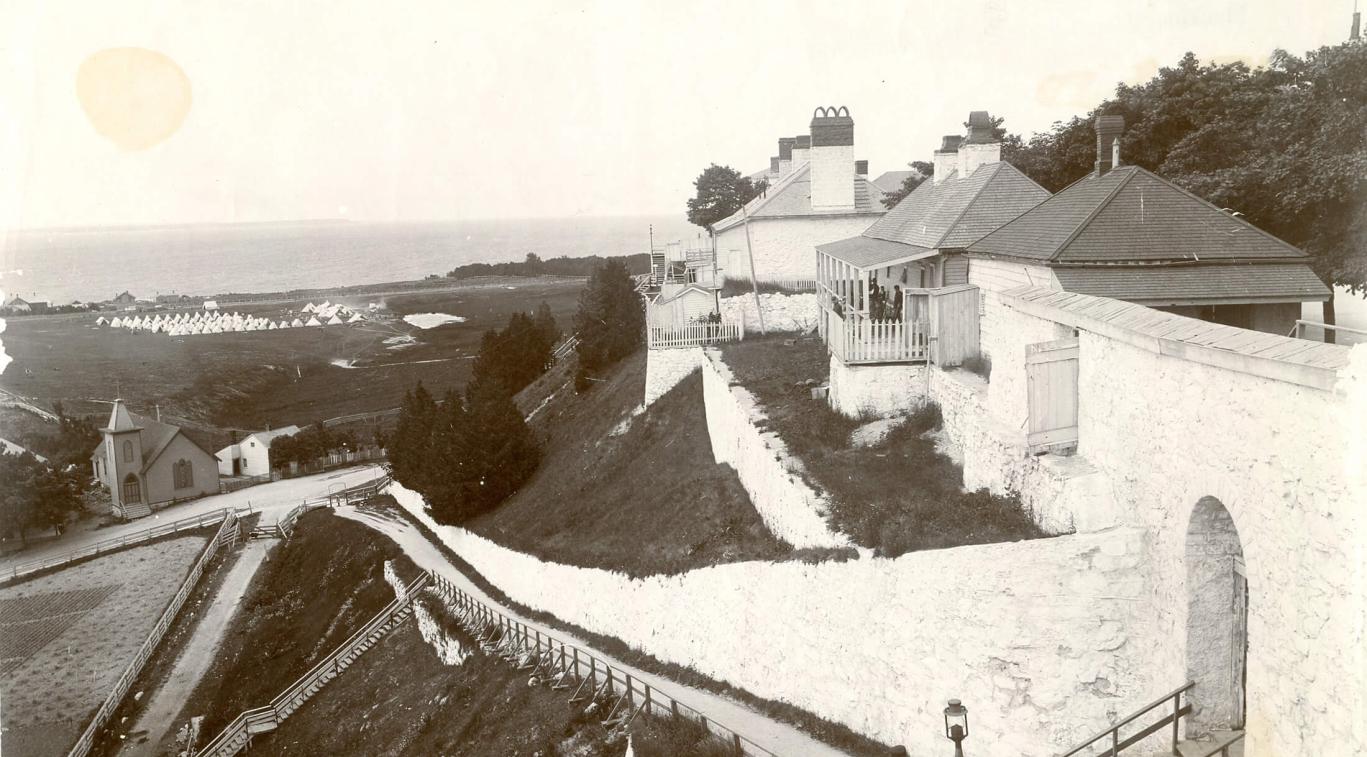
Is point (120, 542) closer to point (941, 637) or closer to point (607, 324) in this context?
point (607, 324)

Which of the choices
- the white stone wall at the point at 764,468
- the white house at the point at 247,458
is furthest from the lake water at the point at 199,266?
the white stone wall at the point at 764,468

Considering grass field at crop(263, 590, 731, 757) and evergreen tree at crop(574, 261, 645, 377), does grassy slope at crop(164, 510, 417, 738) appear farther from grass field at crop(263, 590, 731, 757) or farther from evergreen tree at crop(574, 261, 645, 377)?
evergreen tree at crop(574, 261, 645, 377)

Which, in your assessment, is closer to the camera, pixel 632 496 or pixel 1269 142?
pixel 1269 142

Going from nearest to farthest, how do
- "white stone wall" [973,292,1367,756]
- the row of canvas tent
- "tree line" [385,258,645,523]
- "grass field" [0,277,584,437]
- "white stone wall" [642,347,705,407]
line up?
"white stone wall" [973,292,1367,756] < "white stone wall" [642,347,705,407] < "tree line" [385,258,645,523] < "grass field" [0,277,584,437] < the row of canvas tent

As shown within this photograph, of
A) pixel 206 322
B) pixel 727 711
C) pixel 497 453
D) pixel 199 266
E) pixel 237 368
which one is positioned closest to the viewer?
pixel 727 711

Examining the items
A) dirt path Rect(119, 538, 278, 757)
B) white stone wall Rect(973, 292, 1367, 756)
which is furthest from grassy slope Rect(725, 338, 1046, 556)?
dirt path Rect(119, 538, 278, 757)

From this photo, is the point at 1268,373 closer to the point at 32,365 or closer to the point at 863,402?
the point at 863,402

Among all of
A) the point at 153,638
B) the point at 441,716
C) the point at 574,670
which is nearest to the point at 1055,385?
the point at 574,670
